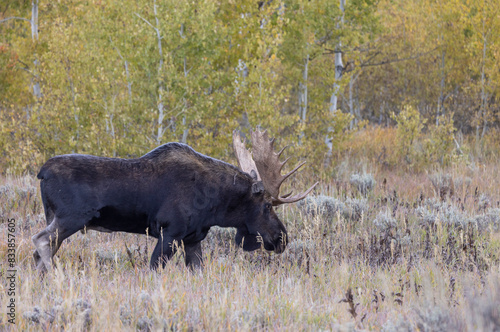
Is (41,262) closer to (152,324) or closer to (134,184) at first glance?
(134,184)

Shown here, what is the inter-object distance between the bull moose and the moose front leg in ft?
0.03

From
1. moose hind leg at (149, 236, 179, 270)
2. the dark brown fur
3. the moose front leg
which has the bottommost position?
the moose front leg

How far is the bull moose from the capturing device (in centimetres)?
485

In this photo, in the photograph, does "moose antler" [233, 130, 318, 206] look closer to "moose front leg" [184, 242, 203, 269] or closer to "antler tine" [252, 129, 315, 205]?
"antler tine" [252, 129, 315, 205]

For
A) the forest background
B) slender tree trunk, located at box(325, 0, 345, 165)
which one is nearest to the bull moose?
the forest background

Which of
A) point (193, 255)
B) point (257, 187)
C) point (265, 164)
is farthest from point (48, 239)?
point (265, 164)

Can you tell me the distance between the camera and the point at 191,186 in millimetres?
5203

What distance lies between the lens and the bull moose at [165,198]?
4.85 metres

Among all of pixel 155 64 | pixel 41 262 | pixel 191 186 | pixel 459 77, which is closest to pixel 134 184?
pixel 191 186

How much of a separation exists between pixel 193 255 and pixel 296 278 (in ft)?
3.62

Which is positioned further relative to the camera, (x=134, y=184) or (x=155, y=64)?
(x=155, y=64)

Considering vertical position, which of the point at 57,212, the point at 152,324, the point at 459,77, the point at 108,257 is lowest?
the point at 108,257

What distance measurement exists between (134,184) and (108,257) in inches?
45.4

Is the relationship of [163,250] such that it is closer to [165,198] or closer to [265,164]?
[165,198]
